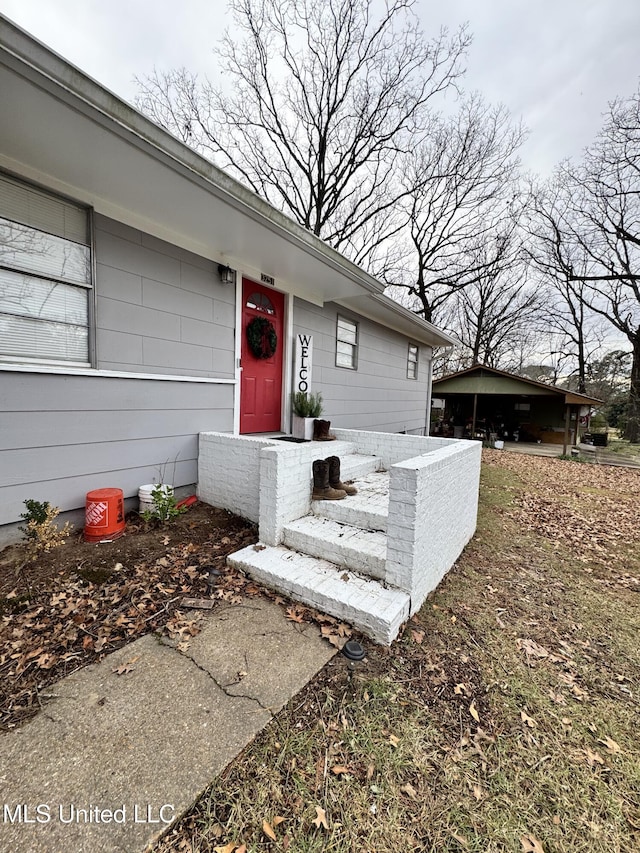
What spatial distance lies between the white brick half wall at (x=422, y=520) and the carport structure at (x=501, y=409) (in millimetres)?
12771

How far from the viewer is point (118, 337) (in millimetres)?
3602

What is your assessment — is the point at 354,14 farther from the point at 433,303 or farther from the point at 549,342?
the point at 549,342

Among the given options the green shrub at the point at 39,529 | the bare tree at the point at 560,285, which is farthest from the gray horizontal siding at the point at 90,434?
the bare tree at the point at 560,285

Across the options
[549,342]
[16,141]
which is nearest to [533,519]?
[16,141]

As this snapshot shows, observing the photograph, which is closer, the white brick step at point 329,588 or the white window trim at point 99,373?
the white brick step at point 329,588

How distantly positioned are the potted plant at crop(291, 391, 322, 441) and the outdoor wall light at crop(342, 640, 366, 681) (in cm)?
326

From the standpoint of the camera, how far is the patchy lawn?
1.35 metres

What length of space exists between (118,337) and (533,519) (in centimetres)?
591

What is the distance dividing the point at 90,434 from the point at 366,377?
5.60m

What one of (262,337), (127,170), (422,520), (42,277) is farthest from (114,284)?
(422,520)

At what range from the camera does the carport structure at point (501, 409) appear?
49.0 ft

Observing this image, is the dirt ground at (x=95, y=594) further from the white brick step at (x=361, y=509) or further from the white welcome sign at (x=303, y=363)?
the white welcome sign at (x=303, y=363)

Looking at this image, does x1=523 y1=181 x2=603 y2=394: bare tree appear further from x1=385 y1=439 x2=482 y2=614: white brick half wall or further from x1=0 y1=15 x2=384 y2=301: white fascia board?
x1=385 y1=439 x2=482 y2=614: white brick half wall

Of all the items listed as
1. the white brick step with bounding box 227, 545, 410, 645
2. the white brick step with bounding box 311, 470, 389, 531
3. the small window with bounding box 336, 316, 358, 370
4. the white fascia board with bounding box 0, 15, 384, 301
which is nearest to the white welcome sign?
the small window with bounding box 336, 316, 358, 370
